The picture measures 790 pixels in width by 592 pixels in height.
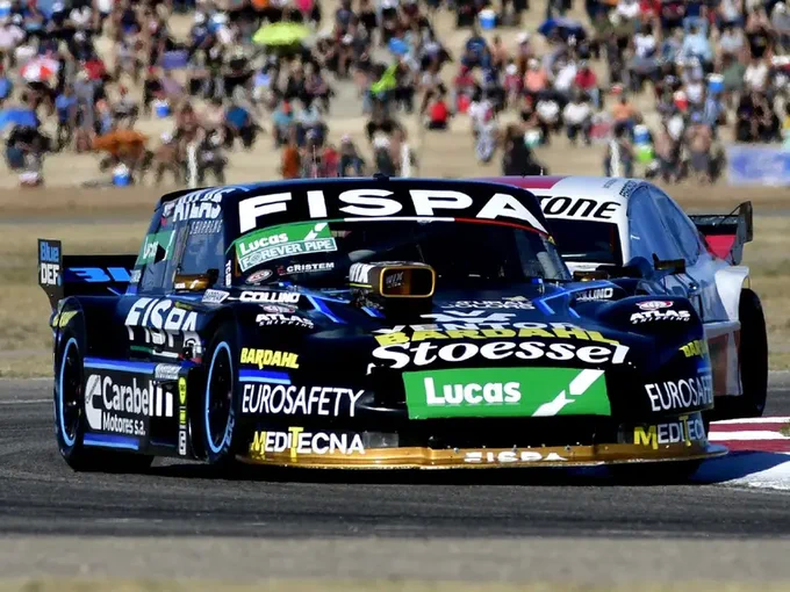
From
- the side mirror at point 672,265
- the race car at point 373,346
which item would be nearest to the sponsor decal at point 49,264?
the race car at point 373,346

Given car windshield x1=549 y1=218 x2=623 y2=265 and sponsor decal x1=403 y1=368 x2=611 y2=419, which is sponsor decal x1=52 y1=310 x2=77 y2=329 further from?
car windshield x1=549 y1=218 x2=623 y2=265

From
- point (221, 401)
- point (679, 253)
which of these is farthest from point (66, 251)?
point (221, 401)

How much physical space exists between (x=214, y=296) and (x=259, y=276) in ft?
0.92

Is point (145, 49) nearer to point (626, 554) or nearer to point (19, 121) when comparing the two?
point (19, 121)

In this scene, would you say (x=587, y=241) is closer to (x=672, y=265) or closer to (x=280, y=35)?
(x=672, y=265)

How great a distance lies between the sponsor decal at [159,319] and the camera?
8.46 m

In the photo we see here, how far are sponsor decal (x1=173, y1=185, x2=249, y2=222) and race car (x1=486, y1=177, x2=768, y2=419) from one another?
196 cm

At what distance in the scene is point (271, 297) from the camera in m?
8.33

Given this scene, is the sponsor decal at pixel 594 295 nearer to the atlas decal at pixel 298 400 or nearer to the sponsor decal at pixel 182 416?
the atlas decal at pixel 298 400

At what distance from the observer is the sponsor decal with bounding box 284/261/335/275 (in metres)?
8.75

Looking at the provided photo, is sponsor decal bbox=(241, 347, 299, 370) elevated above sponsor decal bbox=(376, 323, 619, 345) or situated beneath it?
situated beneath

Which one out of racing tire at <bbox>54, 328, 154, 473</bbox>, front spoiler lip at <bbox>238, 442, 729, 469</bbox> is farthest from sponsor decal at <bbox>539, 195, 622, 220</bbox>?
front spoiler lip at <bbox>238, 442, 729, 469</bbox>

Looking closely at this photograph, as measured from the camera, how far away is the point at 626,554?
5.53 meters

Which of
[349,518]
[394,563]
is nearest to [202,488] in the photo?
[349,518]
